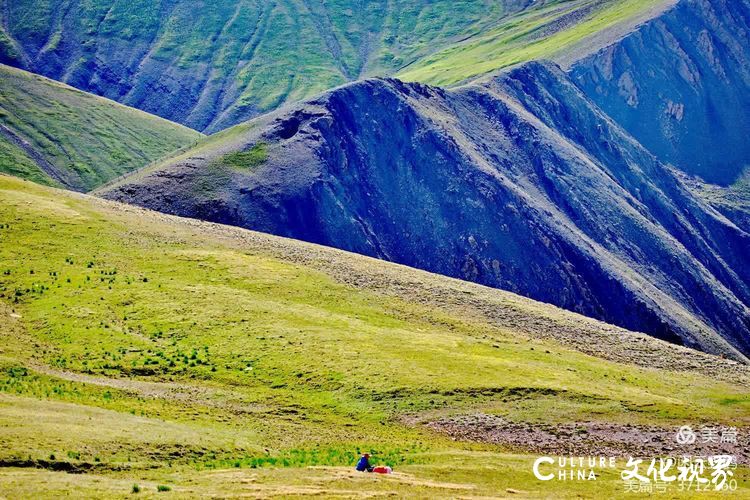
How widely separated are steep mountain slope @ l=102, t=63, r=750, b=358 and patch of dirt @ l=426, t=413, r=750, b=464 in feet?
264

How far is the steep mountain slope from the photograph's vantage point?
14762 cm

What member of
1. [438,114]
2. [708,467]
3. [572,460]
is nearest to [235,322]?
[572,460]

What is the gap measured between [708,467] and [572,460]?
12.4 meters

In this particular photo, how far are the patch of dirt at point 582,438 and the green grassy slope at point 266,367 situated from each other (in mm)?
1678

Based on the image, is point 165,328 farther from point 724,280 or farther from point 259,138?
point 724,280

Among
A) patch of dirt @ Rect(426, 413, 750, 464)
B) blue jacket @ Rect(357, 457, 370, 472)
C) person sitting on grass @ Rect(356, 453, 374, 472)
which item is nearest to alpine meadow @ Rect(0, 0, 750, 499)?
patch of dirt @ Rect(426, 413, 750, 464)

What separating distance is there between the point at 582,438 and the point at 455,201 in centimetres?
9670

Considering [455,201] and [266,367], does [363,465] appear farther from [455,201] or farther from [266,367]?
[455,201]

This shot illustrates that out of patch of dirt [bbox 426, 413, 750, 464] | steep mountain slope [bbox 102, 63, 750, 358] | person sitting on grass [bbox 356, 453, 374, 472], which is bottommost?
person sitting on grass [bbox 356, 453, 374, 472]

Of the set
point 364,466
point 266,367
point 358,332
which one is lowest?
point 364,466

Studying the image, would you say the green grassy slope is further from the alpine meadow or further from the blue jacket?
the blue jacket

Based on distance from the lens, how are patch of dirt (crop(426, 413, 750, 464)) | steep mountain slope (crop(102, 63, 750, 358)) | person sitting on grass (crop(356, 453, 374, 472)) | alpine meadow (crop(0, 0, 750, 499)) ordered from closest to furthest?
person sitting on grass (crop(356, 453, 374, 472))
alpine meadow (crop(0, 0, 750, 499))
patch of dirt (crop(426, 413, 750, 464))
steep mountain slope (crop(102, 63, 750, 358))

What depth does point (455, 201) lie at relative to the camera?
160000 millimetres

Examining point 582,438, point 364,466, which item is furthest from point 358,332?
point 364,466
